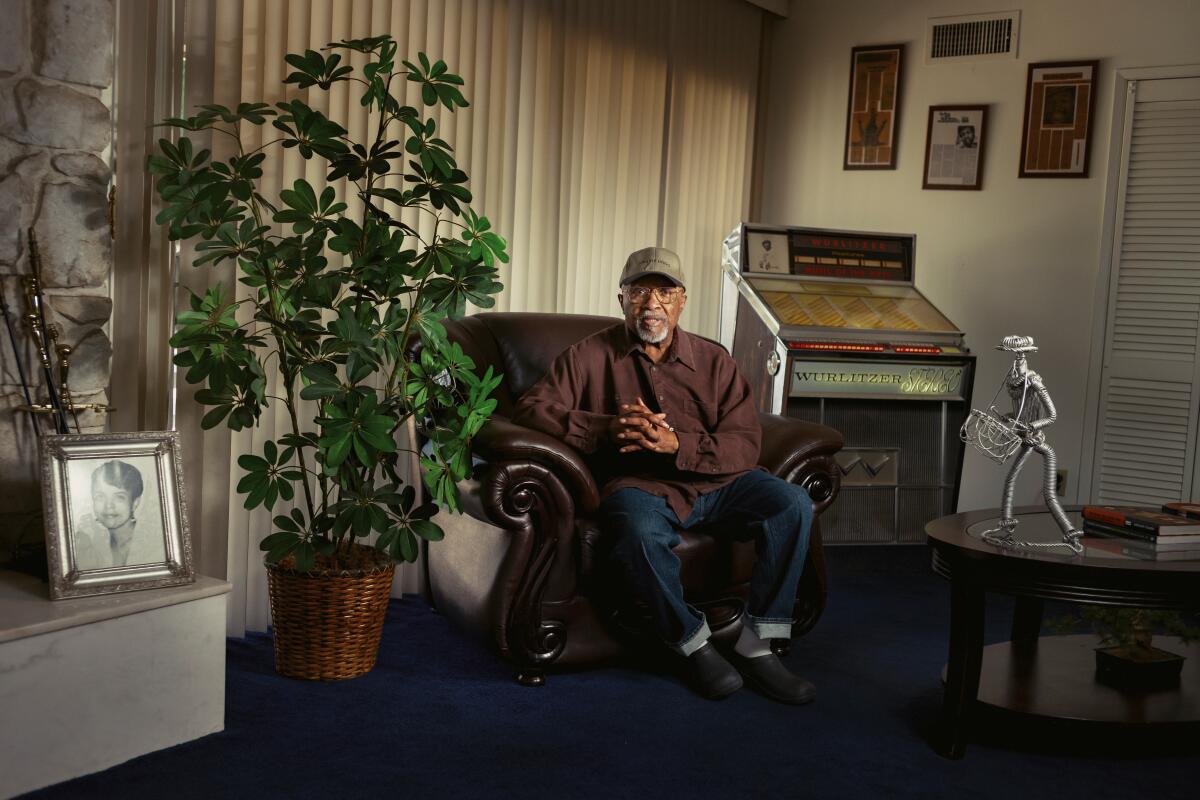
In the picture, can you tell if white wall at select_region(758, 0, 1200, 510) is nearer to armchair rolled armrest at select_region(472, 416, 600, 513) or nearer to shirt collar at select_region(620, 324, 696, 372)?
shirt collar at select_region(620, 324, 696, 372)

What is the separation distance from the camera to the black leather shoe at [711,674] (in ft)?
8.77

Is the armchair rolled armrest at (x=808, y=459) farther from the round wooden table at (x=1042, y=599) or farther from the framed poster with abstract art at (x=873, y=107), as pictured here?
the framed poster with abstract art at (x=873, y=107)

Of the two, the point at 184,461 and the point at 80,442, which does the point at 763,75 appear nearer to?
the point at 184,461

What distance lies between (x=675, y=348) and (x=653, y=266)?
229mm

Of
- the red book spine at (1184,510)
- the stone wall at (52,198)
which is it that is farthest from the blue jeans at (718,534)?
the stone wall at (52,198)

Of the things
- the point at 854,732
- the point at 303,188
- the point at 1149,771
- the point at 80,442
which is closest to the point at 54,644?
the point at 80,442

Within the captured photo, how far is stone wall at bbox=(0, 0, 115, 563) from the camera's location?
2395mm

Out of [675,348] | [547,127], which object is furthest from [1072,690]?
[547,127]

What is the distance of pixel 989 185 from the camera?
4.57 metres

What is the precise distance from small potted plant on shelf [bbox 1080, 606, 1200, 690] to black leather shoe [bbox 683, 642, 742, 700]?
84cm

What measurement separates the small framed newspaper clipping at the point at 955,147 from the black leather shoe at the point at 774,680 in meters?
2.59

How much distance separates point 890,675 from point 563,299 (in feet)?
5.94

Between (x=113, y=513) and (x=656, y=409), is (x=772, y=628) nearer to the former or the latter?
(x=656, y=409)

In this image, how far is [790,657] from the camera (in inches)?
120
